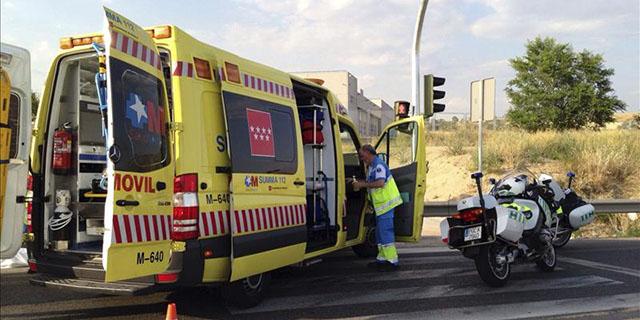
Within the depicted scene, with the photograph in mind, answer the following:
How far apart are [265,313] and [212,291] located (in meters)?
0.89

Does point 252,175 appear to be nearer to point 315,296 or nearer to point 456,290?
point 315,296

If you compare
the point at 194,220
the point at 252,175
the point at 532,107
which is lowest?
the point at 194,220

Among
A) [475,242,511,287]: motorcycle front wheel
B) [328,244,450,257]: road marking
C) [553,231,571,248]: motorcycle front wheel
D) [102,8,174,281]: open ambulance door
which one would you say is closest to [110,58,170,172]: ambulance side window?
[102,8,174,281]: open ambulance door

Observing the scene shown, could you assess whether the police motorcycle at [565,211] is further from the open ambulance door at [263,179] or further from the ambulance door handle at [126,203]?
the ambulance door handle at [126,203]

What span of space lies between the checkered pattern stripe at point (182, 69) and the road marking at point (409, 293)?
7.27 ft

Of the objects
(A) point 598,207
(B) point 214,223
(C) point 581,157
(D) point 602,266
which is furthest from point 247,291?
(C) point 581,157

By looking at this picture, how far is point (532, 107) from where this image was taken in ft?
84.6

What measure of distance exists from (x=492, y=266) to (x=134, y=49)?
4454 mm

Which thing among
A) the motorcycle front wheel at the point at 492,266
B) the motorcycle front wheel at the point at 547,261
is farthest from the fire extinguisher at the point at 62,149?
the motorcycle front wheel at the point at 547,261

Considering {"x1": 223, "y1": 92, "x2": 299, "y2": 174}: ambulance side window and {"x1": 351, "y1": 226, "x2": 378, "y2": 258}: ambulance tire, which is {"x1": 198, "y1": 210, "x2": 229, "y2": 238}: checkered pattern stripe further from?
{"x1": 351, "y1": 226, "x2": 378, "y2": 258}: ambulance tire

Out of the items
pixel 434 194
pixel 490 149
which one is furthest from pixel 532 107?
pixel 434 194

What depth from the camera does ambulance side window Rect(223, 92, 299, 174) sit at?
467 centimetres

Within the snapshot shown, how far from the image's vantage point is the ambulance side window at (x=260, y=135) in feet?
15.3

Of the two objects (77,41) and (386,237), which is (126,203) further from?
(386,237)
